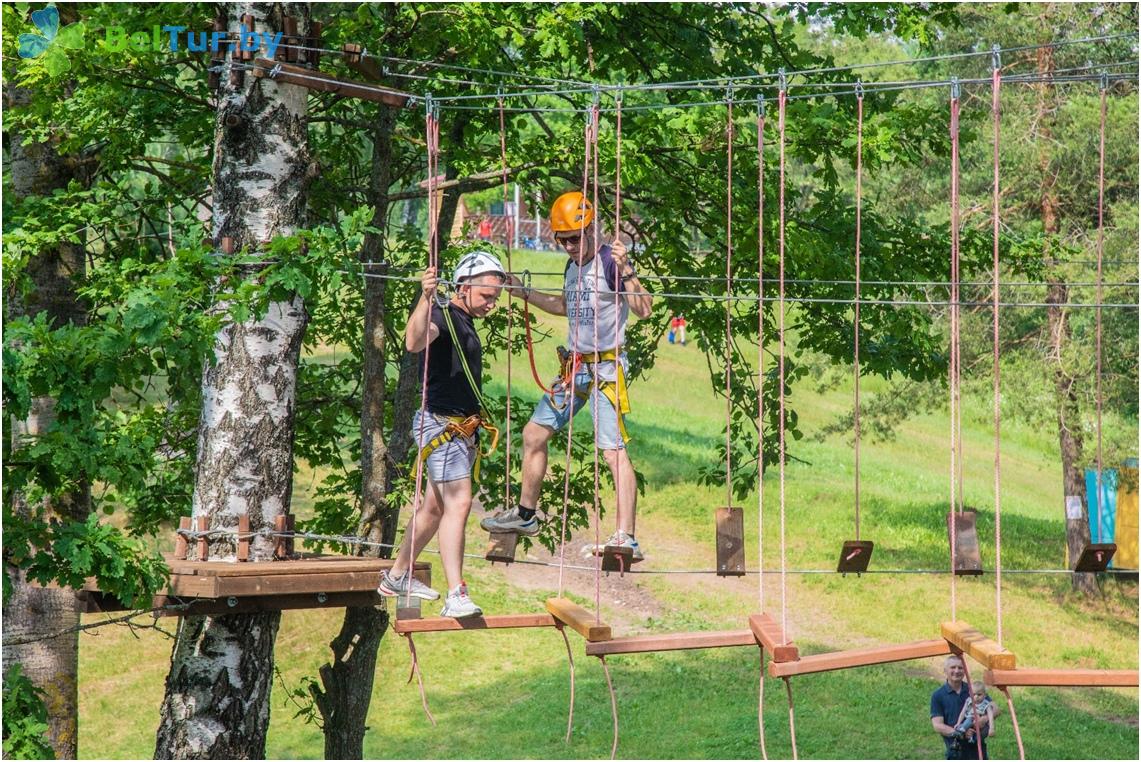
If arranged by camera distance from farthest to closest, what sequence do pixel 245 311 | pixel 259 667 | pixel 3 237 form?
pixel 3 237 → pixel 259 667 → pixel 245 311

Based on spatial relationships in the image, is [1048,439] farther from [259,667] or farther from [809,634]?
[259,667]

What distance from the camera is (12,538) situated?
5105 mm

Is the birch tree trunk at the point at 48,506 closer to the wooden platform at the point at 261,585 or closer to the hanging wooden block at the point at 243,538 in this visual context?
the hanging wooden block at the point at 243,538

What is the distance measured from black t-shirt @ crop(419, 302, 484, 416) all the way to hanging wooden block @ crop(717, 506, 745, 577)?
1.32 m

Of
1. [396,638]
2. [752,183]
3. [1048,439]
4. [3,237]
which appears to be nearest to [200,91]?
[3,237]

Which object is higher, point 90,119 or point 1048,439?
point 90,119

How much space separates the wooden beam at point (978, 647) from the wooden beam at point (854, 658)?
0.07m

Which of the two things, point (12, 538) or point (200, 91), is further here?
point (200, 91)

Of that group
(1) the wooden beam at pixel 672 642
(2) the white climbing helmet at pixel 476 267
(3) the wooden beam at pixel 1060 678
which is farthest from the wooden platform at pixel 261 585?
(3) the wooden beam at pixel 1060 678

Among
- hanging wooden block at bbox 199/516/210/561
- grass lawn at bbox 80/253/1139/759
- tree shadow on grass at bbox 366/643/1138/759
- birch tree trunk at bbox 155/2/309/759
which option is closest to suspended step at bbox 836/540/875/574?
birch tree trunk at bbox 155/2/309/759


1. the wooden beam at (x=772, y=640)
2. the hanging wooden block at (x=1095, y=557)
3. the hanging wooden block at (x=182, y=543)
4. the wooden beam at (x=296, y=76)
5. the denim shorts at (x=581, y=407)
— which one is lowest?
the wooden beam at (x=772, y=640)

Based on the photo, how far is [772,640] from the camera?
5.73 metres

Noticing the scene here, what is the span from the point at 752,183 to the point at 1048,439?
18823mm

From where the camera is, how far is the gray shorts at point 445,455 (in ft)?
21.7
